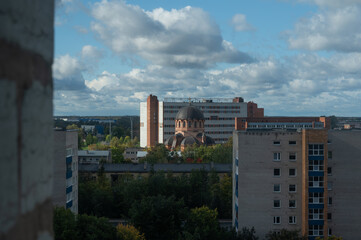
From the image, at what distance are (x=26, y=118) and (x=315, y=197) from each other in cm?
3106

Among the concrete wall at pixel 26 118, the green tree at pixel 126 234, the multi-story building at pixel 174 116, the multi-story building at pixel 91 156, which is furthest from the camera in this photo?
the multi-story building at pixel 174 116

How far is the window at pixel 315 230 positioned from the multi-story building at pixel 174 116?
283 feet

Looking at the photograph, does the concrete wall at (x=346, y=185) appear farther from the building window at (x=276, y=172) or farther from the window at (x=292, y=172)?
the building window at (x=276, y=172)

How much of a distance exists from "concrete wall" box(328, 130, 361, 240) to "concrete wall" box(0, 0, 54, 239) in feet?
103

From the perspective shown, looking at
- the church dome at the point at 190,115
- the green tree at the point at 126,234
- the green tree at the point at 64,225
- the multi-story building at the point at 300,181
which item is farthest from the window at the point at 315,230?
the church dome at the point at 190,115

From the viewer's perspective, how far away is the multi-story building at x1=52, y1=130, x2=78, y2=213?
1187 inches

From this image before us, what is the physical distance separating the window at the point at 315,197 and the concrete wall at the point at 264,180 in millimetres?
820

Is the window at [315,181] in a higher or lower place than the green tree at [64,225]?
higher

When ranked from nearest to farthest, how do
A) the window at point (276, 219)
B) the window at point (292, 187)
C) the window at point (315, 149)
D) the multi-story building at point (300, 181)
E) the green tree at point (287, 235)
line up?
the green tree at point (287, 235) < the multi-story building at point (300, 181) < the window at point (315, 149) < the window at point (276, 219) < the window at point (292, 187)

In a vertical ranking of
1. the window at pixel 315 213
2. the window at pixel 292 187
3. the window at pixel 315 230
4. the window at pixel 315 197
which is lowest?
the window at pixel 315 230

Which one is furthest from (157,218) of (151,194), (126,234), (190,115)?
(190,115)

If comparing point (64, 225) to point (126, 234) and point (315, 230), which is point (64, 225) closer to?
point (126, 234)

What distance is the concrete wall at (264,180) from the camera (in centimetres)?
3080

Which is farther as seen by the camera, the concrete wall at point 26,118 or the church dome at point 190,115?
the church dome at point 190,115
